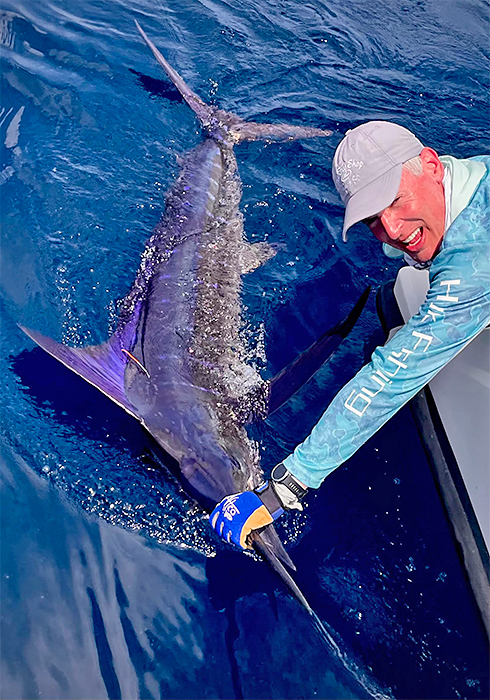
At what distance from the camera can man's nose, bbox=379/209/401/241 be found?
2.13 meters

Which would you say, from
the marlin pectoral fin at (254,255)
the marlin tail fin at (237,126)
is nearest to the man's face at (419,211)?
the marlin pectoral fin at (254,255)

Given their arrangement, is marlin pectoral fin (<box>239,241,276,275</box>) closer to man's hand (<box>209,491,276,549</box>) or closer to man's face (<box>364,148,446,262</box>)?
man's face (<box>364,148,446,262</box>)

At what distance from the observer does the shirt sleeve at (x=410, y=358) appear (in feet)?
6.79

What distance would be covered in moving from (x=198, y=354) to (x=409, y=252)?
1482mm

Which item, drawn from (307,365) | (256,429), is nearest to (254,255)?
(307,365)

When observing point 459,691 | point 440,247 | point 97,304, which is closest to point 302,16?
point 97,304

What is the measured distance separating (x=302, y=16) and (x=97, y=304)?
4582mm

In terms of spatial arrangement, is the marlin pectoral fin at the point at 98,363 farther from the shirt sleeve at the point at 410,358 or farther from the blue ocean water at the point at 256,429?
the shirt sleeve at the point at 410,358

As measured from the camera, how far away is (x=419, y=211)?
2.12 m

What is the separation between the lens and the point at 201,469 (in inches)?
110

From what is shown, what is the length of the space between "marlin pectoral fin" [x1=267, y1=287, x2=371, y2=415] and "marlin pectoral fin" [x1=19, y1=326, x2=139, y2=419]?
2.51 feet

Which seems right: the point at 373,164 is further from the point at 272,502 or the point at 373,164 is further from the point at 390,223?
the point at 272,502

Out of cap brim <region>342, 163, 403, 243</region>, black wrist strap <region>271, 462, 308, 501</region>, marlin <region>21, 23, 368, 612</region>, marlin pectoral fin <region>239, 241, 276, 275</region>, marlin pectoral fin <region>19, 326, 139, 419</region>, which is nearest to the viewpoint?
cap brim <region>342, 163, 403, 243</region>

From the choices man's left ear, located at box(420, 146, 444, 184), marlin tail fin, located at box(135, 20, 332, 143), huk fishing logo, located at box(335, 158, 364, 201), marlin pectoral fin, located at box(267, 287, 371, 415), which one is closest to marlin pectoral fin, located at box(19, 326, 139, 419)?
marlin pectoral fin, located at box(267, 287, 371, 415)
